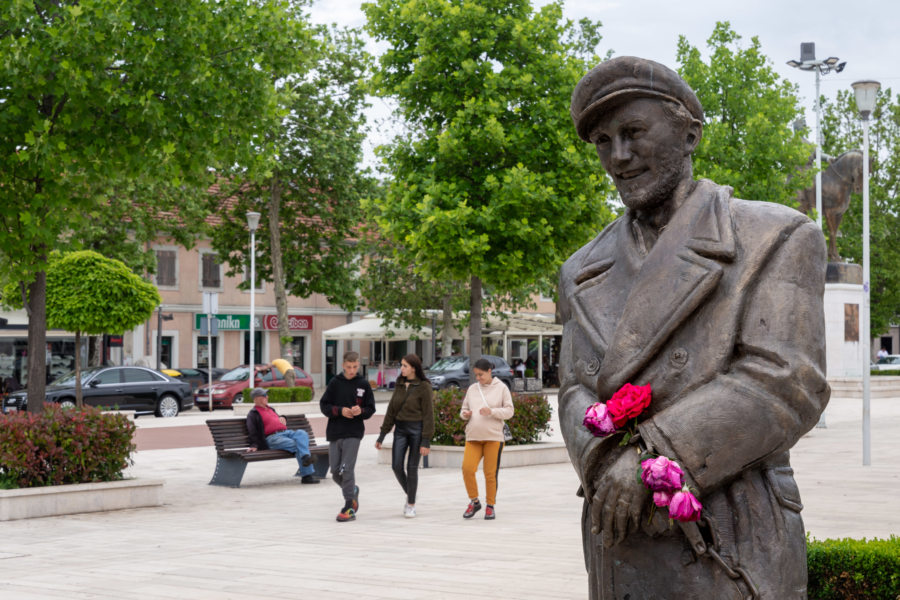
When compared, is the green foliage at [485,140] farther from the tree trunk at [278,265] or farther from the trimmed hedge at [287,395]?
the tree trunk at [278,265]

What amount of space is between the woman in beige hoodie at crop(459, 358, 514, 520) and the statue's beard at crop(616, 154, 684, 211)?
355 inches

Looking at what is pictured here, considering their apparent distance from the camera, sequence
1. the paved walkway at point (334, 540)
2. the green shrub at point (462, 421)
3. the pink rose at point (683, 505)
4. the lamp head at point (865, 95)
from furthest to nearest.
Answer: the lamp head at point (865, 95) → the green shrub at point (462, 421) → the paved walkway at point (334, 540) → the pink rose at point (683, 505)

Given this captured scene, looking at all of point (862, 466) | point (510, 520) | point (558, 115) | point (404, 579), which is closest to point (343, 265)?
point (558, 115)

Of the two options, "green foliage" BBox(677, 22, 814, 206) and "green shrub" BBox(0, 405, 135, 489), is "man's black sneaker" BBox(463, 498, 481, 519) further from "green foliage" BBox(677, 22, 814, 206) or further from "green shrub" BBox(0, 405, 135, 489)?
"green foliage" BBox(677, 22, 814, 206)

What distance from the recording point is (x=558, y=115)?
18.8 meters

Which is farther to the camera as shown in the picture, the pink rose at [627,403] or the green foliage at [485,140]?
the green foliage at [485,140]

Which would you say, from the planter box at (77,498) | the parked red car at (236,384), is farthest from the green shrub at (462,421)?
the parked red car at (236,384)

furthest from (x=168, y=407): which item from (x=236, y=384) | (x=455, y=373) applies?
(x=455, y=373)

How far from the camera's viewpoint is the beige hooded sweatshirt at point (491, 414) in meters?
11.9

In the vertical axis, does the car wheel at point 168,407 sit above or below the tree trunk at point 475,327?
below

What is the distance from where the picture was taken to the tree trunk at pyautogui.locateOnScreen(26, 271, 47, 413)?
1288 cm

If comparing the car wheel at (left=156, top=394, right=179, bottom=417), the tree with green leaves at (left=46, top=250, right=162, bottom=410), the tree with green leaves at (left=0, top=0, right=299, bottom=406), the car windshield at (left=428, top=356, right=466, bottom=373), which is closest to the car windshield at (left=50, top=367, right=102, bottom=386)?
the car wheel at (left=156, top=394, right=179, bottom=417)

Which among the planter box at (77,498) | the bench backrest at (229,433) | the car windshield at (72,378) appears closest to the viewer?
the planter box at (77,498)

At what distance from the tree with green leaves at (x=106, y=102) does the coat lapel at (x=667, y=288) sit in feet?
34.9
